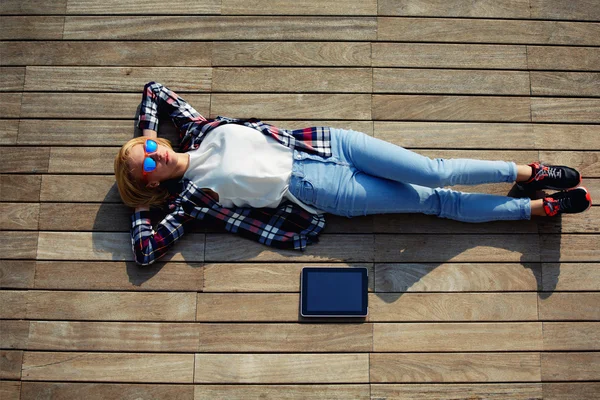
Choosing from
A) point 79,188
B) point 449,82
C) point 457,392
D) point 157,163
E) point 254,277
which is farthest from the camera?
point 449,82

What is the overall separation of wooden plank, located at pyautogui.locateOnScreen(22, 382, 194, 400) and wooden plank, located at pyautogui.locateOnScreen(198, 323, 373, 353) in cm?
25

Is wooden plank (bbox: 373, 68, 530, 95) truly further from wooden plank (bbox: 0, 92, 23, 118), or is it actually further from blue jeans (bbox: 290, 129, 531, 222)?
wooden plank (bbox: 0, 92, 23, 118)

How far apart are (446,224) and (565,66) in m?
1.23

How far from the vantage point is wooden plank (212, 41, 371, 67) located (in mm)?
2965

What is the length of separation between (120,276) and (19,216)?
27.0 inches

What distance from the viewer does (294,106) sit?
2.92 meters

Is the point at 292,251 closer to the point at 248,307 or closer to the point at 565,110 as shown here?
the point at 248,307

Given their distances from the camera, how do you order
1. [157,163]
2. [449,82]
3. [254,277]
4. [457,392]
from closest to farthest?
[157,163] → [457,392] → [254,277] → [449,82]

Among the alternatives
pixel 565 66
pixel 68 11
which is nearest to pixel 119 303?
pixel 68 11

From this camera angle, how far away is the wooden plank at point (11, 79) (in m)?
2.97

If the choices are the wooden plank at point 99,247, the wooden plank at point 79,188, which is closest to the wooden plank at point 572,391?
the wooden plank at point 99,247

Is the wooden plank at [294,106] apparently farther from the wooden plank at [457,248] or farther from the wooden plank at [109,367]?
the wooden plank at [109,367]

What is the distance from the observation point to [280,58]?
9.76ft

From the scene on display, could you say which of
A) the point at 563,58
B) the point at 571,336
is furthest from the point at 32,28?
the point at 571,336
